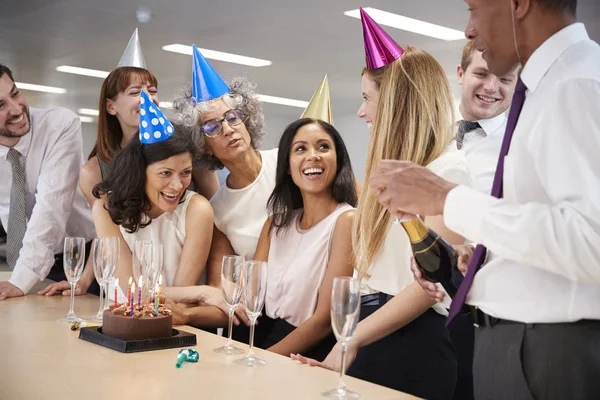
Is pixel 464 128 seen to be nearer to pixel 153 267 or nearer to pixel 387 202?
pixel 153 267

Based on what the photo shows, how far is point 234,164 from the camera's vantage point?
2.90 metres

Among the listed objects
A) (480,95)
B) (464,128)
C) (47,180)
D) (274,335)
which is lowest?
(274,335)

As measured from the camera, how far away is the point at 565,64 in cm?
121

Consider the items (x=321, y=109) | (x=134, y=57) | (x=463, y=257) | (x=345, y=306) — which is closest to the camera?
(x=345, y=306)

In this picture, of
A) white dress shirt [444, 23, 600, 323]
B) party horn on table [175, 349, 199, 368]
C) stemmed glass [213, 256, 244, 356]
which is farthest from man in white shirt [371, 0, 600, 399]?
party horn on table [175, 349, 199, 368]

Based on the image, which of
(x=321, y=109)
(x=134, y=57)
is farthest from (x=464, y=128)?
(x=134, y=57)

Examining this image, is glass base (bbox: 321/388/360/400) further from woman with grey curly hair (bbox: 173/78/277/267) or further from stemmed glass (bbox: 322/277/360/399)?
woman with grey curly hair (bbox: 173/78/277/267)

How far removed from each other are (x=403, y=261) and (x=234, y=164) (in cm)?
107

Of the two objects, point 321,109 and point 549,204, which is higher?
point 321,109

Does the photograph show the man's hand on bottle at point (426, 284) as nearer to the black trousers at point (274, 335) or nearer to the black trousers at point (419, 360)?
the black trousers at point (419, 360)

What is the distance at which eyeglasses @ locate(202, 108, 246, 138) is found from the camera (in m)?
2.89

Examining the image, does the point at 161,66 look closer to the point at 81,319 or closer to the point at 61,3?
the point at 61,3

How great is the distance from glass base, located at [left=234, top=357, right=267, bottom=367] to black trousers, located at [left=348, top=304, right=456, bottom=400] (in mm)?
504

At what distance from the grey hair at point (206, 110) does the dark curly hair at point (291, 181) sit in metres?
0.39
